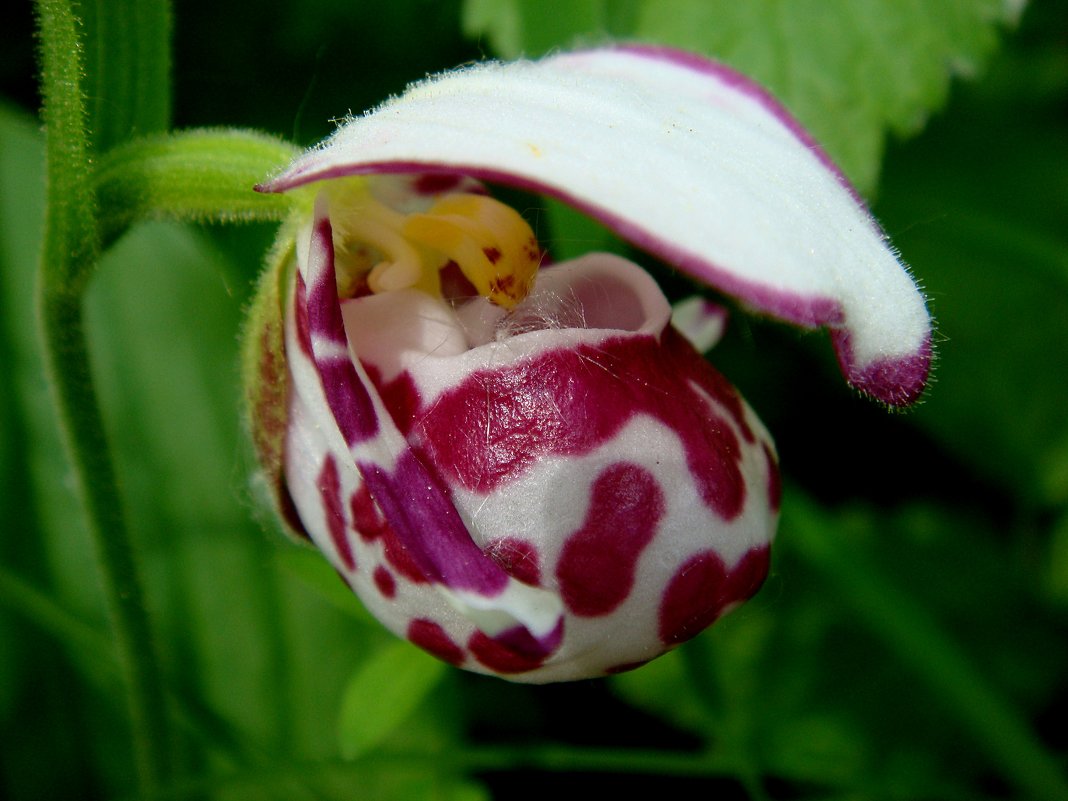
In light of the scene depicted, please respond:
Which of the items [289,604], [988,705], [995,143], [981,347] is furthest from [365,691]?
[995,143]

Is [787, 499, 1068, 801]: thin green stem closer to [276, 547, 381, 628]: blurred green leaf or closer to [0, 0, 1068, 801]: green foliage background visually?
[0, 0, 1068, 801]: green foliage background

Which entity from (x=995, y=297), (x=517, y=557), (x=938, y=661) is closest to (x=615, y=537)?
(x=517, y=557)

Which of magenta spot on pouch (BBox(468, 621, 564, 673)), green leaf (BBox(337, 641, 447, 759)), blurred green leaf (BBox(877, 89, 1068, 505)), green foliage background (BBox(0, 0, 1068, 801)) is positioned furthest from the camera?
blurred green leaf (BBox(877, 89, 1068, 505))

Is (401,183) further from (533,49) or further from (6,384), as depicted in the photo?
(6,384)

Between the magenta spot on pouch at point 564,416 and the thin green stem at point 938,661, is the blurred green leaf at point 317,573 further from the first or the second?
the thin green stem at point 938,661

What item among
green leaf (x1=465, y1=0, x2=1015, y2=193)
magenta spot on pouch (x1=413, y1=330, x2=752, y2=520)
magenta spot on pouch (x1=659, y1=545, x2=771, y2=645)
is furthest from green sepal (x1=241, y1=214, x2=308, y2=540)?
green leaf (x1=465, y1=0, x2=1015, y2=193)

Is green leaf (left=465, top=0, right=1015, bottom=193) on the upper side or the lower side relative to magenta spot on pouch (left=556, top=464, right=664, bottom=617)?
upper

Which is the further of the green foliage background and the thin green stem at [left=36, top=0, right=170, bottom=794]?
the green foliage background

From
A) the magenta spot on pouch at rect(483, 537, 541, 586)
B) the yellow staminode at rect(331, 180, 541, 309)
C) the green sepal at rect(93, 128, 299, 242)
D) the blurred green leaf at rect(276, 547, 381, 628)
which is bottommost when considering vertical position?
the blurred green leaf at rect(276, 547, 381, 628)
